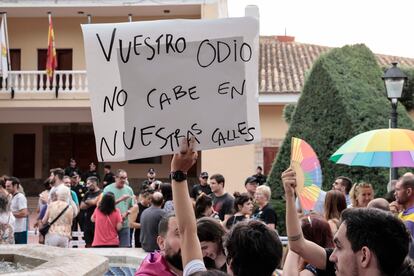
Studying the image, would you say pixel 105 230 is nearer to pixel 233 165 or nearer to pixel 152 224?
pixel 152 224

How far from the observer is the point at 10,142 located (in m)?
28.8

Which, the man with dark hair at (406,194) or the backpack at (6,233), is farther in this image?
the backpack at (6,233)

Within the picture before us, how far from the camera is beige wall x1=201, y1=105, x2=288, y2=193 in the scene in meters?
24.3

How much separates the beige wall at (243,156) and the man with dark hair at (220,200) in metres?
14.0

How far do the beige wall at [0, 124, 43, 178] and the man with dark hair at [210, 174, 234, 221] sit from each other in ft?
63.2

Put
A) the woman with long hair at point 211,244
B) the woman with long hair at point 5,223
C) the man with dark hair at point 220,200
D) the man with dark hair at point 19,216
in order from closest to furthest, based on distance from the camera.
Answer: the woman with long hair at point 211,244, the woman with long hair at point 5,223, the man with dark hair at point 220,200, the man with dark hair at point 19,216

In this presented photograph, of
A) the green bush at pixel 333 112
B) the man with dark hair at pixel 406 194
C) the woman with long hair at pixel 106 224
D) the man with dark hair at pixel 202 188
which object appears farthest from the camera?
the green bush at pixel 333 112

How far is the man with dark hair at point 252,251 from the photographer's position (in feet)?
10.4

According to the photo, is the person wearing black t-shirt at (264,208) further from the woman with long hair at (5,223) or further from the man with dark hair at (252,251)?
the man with dark hair at (252,251)

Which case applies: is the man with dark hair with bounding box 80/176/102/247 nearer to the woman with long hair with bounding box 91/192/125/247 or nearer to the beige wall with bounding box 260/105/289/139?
the woman with long hair with bounding box 91/192/125/247

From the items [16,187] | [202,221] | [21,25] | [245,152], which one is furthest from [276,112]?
[202,221]

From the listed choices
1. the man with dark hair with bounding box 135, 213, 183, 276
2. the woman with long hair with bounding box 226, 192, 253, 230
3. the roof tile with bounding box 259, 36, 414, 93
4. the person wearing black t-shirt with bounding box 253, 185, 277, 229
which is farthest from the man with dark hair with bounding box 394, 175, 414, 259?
the roof tile with bounding box 259, 36, 414, 93

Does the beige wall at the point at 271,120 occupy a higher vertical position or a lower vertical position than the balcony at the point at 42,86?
lower

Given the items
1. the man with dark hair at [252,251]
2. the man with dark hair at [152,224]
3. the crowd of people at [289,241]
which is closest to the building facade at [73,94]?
the man with dark hair at [152,224]
